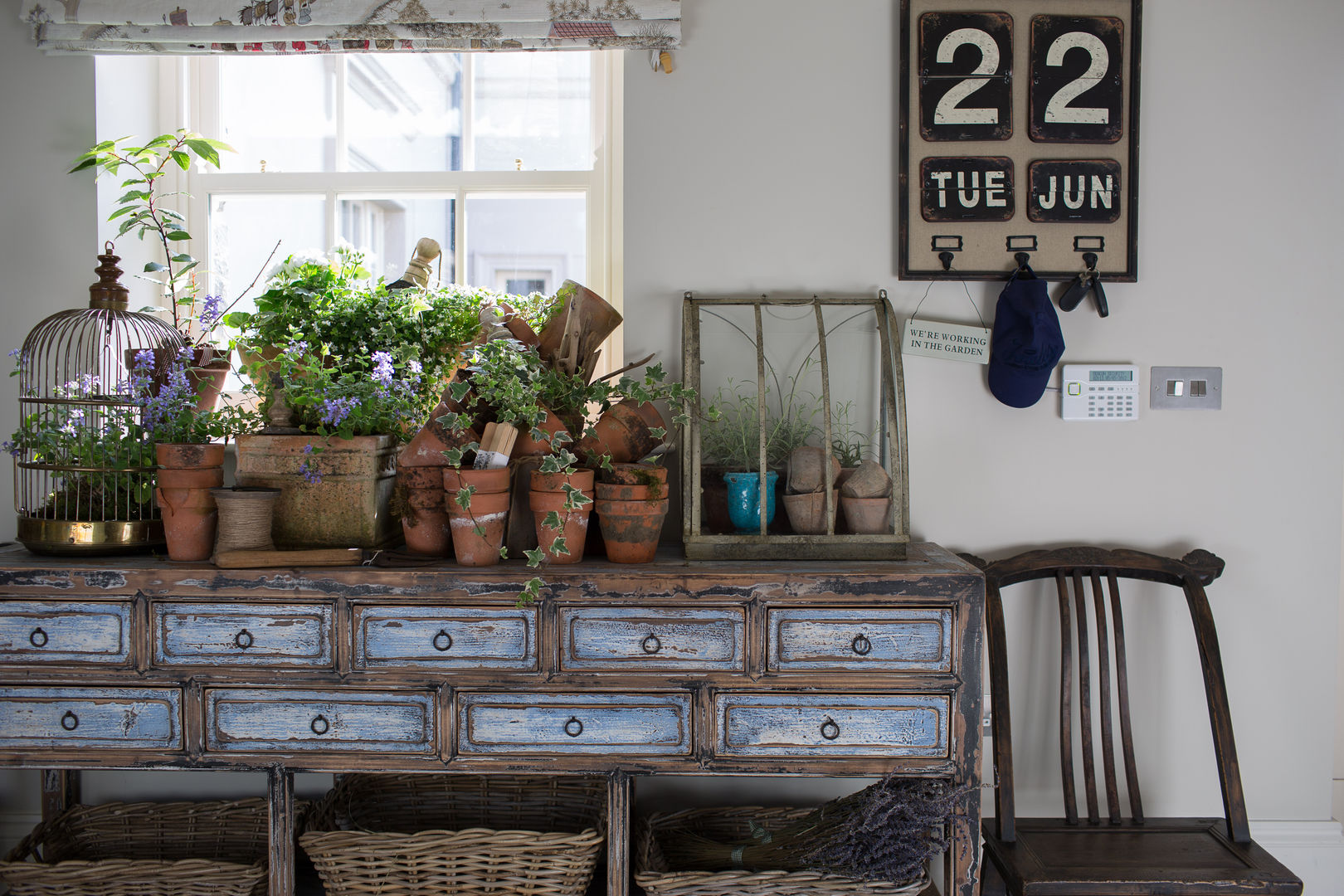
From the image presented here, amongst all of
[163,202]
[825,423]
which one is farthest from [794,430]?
[163,202]

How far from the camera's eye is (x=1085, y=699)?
199cm

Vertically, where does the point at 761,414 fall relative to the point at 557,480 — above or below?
above

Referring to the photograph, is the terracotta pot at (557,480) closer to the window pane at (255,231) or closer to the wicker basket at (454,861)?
the wicker basket at (454,861)

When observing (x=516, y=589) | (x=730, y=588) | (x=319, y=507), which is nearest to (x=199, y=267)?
(x=319, y=507)

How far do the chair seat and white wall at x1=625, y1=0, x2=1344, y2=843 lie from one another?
25cm

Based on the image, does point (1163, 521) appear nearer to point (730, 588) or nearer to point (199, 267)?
point (730, 588)

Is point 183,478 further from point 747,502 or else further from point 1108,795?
point 1108,795

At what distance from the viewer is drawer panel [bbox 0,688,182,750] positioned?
5.57ft

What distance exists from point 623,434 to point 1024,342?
1.06m

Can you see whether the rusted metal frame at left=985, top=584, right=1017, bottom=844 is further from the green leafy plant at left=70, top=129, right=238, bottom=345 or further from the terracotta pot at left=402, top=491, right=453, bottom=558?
the green leafy plant at left=70, top=129, right=238, bottom=345

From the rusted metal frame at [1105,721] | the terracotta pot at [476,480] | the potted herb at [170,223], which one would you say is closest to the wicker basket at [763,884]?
the rusted metal frame at [1105,721]

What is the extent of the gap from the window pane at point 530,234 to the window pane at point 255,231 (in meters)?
0.47

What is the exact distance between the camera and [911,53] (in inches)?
81.8

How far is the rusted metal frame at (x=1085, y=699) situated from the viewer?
6.44 ft
